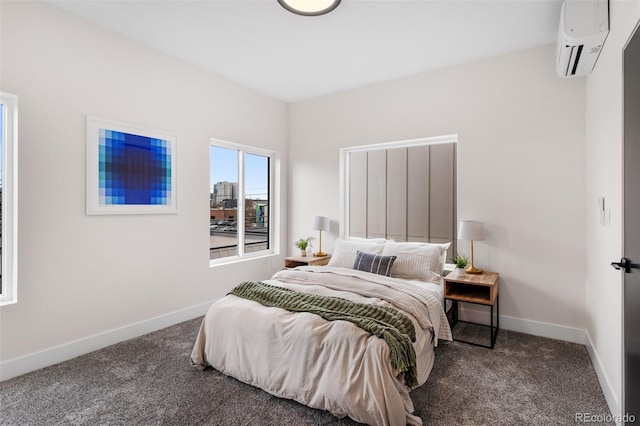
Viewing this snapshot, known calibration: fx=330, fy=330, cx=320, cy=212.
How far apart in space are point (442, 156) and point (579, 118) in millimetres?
1269

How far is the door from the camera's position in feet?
5.14

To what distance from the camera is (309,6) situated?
8.01ft

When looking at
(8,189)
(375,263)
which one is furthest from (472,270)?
(8,189)

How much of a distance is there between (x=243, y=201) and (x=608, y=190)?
145 inches

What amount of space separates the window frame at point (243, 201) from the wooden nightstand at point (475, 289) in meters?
2.56

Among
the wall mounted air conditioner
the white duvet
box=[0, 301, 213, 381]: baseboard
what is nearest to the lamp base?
the white duvet

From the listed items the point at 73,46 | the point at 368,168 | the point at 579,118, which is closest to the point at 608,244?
the point at 579,118

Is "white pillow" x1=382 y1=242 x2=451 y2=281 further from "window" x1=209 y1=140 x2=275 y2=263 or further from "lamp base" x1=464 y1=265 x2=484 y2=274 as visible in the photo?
"window" x1=209 y1=140 x2=275 y2=263

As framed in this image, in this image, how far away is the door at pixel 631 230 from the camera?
61.7 inches

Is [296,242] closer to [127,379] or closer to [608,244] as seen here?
[127,379]

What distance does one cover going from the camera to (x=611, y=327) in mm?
2098

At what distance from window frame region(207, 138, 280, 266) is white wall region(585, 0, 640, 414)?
357 centimetres

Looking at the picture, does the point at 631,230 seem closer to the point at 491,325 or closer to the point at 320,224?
the point at 491,325

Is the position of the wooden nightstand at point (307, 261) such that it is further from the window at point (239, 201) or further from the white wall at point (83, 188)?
the white wall at point (83, 188)
